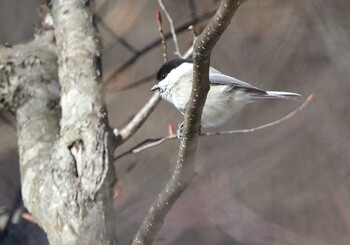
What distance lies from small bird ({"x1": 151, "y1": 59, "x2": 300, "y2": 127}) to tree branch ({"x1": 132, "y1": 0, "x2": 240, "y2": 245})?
32 centimetres

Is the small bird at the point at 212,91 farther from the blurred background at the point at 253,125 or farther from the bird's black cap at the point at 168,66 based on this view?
the blurred background at the point at 253,125

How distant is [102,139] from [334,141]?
1.20m

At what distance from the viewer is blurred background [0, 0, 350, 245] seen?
99.8 inches

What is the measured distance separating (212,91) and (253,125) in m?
0.92

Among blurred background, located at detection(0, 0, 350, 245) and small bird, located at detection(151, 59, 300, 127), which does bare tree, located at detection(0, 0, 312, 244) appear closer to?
small bird, located at detection(151, 59, 300, 127)

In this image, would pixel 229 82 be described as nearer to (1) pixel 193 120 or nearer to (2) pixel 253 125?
(1) pixel 193 120

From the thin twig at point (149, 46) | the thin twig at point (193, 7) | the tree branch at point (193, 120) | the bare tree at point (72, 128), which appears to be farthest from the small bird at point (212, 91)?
the thin twig at point (193, 7)

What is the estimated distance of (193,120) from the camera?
134 cm

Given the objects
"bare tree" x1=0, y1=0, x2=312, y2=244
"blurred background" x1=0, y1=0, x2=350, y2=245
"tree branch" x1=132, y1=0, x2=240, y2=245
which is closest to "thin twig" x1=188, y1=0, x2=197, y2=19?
"blurred background" x1=0, y1=0, x2=350, y2=245

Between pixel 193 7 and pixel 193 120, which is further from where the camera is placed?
pixel 193 7

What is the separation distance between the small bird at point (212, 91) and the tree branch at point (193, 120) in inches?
12.5

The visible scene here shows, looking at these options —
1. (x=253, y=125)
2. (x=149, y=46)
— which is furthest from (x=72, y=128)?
(x=253, y=125)

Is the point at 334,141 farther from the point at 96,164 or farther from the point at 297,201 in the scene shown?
the point at 96,164

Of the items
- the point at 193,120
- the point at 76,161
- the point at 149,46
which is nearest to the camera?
the point at 193,120
